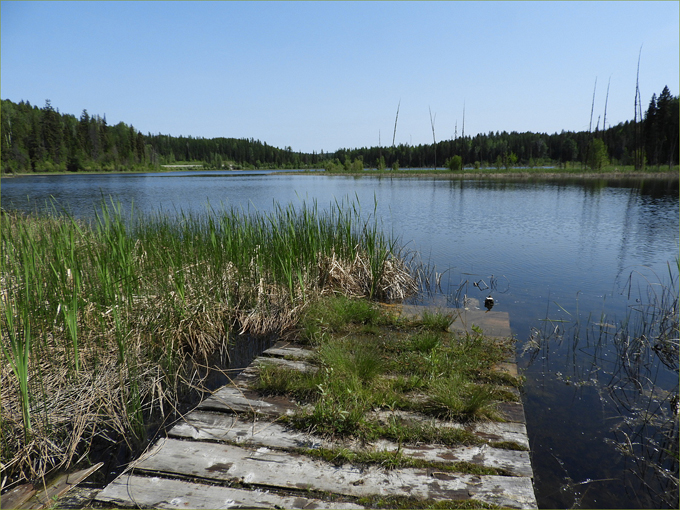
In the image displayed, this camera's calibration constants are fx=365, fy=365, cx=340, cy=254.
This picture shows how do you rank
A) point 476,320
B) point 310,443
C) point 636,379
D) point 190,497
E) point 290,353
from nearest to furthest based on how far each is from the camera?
point 190,497
point 310,443
point 290,353
point 636,379
point 476,320

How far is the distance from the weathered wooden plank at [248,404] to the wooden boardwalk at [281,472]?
0.04m

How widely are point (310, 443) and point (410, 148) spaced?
109782 mm

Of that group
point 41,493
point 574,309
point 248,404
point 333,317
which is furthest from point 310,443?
point 574,309

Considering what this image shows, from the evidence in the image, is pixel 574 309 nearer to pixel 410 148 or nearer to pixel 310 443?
pixel 310 443

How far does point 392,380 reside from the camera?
3.11 metres

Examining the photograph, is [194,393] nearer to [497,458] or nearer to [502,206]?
[497,458]

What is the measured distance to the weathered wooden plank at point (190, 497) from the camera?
190cm

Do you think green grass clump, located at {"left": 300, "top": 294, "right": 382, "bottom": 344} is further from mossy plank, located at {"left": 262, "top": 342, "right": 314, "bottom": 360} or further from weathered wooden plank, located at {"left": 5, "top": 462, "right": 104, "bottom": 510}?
weathered wooden plank, located at {"left": 5, "top": 462, "right": 104, "bottom": 510}

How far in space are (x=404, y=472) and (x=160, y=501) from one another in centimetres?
134

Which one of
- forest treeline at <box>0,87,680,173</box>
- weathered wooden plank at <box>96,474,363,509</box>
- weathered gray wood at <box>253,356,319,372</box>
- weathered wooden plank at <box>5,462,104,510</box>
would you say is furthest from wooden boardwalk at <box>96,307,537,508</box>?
forest treeline at <box>0,87,680,173</box>

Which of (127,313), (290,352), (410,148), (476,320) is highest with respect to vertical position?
(410,148)

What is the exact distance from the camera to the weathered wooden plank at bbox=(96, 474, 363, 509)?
1.90 meters

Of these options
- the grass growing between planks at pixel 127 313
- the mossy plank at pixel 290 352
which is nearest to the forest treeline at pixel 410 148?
the grass growing between planks at pixel 127 313

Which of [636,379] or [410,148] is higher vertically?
[410,148]
